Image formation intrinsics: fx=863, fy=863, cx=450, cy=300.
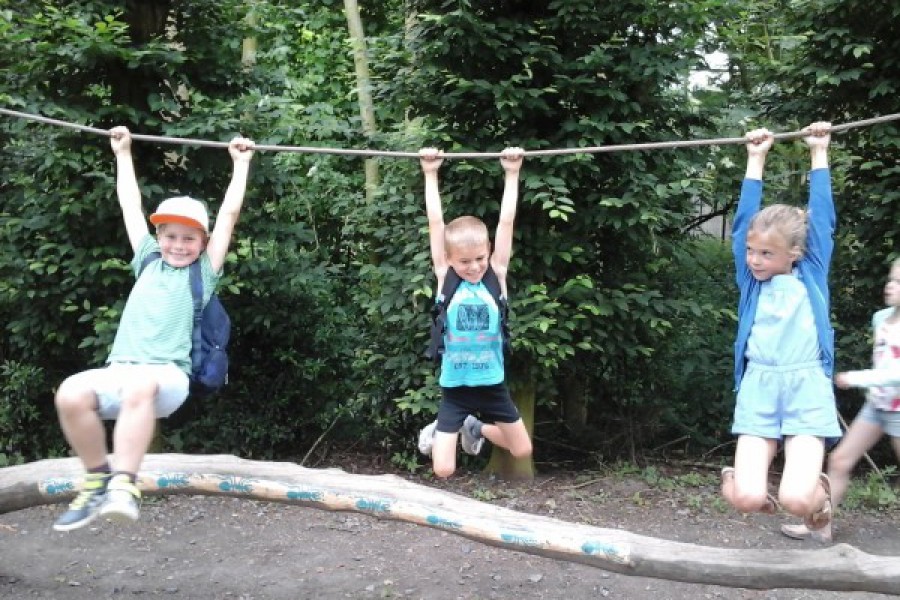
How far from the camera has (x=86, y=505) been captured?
3.37m

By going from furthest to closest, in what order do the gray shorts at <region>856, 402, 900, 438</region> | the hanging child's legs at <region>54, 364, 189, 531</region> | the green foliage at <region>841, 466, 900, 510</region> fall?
the green foliage at <region>841, 466, 900, 510</region>
the gray shorts at <region>856, 402, 900, 438</region>
the hanging child's legs at <region>54, 364, 189, 531</region>

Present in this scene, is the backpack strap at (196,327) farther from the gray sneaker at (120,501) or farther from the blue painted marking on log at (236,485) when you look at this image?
the blue painted marking on log at (236,485)

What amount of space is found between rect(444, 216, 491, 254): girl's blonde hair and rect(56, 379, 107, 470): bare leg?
66.7 inches

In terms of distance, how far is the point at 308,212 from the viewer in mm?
7691

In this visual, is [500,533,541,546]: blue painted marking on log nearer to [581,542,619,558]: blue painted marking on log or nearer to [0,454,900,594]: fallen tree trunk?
[0,454,900,594]: fallen tree trunk

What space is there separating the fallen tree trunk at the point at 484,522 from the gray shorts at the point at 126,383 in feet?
2.56

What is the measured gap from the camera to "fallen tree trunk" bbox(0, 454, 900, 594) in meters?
3.49

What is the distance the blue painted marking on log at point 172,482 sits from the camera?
4348mm

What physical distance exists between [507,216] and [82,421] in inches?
81.1

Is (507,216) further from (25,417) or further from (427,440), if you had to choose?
(25,417)

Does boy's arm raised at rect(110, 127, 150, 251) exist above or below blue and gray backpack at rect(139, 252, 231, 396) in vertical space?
above

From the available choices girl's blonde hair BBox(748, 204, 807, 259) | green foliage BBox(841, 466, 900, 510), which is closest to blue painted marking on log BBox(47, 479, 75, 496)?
girl's blonde hair BBox(748, 204, 807, 259)

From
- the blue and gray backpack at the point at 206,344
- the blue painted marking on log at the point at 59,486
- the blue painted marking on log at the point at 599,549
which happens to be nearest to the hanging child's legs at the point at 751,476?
the blue painted marking on log at the point at 599,549

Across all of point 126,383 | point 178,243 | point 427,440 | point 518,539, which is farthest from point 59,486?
point 518,539
